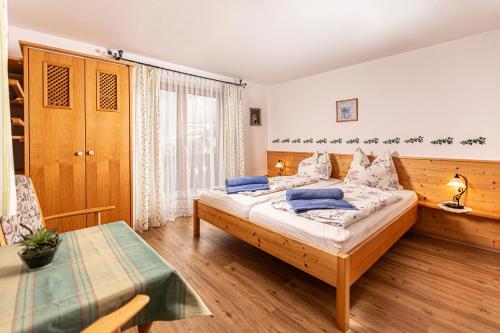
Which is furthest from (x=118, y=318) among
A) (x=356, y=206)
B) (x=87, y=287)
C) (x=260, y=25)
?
(x=260, y=25)

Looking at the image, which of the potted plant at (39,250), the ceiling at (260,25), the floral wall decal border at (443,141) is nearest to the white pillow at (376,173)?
the floral wall decal border at (443,141)

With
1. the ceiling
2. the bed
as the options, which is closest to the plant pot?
the bed

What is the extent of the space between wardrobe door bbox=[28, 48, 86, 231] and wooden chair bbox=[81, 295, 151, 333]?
82.5 inches

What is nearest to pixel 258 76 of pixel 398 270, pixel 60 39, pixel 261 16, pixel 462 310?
pixel 261 16

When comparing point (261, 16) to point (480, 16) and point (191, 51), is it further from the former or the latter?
point (480, 16)

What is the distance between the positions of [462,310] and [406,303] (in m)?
0.38

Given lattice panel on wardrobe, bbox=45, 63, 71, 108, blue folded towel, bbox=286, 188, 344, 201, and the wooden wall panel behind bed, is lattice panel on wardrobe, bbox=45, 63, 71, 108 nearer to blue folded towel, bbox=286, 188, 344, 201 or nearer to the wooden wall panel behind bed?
blue folded towel, bbox=286, 188, 344, 201

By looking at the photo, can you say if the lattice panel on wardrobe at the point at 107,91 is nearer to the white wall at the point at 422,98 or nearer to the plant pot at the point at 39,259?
the plant pot at the point at 39,259

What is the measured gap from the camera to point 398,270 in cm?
236

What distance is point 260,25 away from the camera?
254 centimetres

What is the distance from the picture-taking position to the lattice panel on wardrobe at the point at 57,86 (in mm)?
2268

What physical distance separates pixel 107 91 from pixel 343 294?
2.93m

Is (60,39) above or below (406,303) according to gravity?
above

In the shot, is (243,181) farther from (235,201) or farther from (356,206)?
(356,206)
